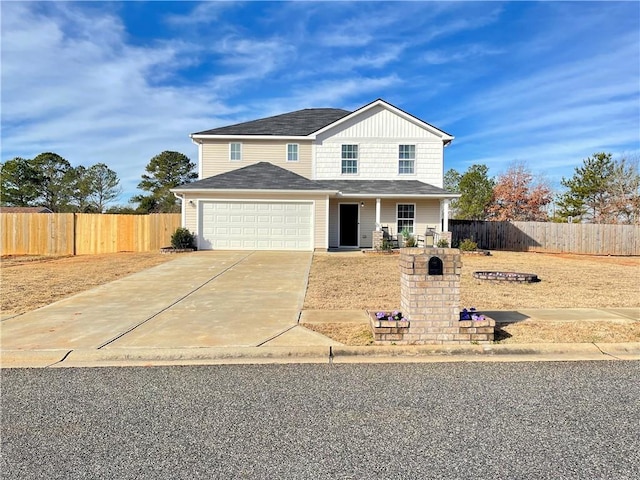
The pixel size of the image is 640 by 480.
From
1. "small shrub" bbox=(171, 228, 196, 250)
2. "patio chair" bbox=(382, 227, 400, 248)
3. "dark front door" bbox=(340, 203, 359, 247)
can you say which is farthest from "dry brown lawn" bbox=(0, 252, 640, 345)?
"dark front door" bbox=(340, 203, 359, 247)

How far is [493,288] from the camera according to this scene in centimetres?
932

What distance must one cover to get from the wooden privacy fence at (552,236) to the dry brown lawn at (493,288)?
351 inches

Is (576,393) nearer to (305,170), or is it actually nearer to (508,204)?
(305,170)

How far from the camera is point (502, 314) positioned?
661 centimetres

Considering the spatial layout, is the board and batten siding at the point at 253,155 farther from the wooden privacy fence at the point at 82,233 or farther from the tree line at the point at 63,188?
the tree line at the point at 63,188

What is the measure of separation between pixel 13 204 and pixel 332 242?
3913 cm

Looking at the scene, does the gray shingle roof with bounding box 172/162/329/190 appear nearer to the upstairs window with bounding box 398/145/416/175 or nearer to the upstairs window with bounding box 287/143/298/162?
the upstairs window with bounding box 287/143/298/162

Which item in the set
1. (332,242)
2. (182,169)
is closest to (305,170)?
(332,242)

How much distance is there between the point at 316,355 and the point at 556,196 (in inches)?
1462

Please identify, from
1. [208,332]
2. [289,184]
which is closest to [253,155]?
[289,184]

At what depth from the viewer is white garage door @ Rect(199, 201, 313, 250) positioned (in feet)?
57.7

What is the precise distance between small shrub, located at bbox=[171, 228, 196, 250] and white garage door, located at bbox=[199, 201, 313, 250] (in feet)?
1.78

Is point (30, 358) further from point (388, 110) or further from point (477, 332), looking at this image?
point (388, 110)

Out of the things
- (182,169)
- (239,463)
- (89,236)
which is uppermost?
(182,169)
